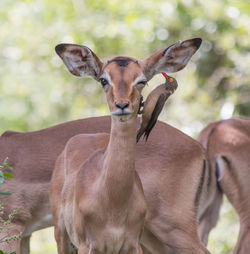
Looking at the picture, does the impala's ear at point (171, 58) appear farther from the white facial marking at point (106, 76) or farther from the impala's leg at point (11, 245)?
the impala's leg at point (11, 245)

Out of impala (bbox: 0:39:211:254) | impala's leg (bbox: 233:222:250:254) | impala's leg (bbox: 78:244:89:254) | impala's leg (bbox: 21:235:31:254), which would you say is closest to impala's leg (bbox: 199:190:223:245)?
impala's leg (bbox: 233:222:250:254)

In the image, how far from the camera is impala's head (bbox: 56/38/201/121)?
4.91 metres

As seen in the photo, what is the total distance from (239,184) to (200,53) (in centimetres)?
614

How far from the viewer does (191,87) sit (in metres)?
12.8

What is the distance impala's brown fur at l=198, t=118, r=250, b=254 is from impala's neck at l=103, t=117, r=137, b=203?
2259mm

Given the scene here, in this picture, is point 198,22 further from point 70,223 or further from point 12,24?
point 70,223

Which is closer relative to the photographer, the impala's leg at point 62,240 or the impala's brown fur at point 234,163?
the impala's leg at point 62,240

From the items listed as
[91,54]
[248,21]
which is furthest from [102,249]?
[248,21]

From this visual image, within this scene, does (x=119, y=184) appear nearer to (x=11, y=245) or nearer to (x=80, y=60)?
(x=80, y=60)

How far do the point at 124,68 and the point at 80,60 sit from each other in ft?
2.17

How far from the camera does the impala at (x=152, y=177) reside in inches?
256

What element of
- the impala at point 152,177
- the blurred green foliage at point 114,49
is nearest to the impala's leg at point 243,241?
the impala at point 152,177

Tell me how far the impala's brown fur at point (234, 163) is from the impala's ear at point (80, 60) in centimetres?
207

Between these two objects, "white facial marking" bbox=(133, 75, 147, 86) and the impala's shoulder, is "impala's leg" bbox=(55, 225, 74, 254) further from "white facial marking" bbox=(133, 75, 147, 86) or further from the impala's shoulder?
"white facial marking" bbox=(133, 75, 147, 86)
